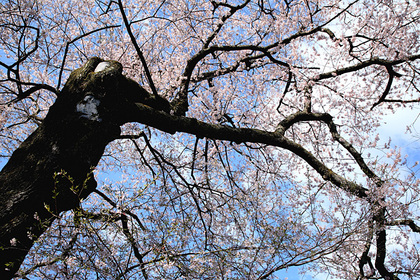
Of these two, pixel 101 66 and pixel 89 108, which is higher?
pixel 101 66

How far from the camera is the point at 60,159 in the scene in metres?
2.51

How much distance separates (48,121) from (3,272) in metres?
1.40

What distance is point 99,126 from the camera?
2.79 m

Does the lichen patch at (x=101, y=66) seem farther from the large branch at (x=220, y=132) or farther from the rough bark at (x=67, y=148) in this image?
the large branch at (x=220, y=132)

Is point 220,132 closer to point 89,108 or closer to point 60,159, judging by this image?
point 89,108

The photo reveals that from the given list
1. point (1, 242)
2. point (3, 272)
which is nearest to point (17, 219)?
point (1, 242)

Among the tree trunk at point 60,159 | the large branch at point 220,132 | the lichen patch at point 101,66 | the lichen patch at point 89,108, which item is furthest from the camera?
the large branch at point 220,132

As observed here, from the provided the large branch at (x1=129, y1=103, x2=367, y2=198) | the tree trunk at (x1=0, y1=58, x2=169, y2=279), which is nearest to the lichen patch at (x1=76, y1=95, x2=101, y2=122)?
the tree trunk at (x1=0, y1=58, x2=169, y2=279)

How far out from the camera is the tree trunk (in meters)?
2.15

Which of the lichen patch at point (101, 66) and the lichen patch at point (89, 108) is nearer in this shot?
the lichen patch at point (89, 108)

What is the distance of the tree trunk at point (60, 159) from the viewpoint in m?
2.15

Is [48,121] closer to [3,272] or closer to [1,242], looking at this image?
[1,242]

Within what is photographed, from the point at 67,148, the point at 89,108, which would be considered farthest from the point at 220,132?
the point at 67,148

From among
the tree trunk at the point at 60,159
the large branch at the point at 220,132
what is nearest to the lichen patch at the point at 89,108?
the tree trunk at the point at 60,159
